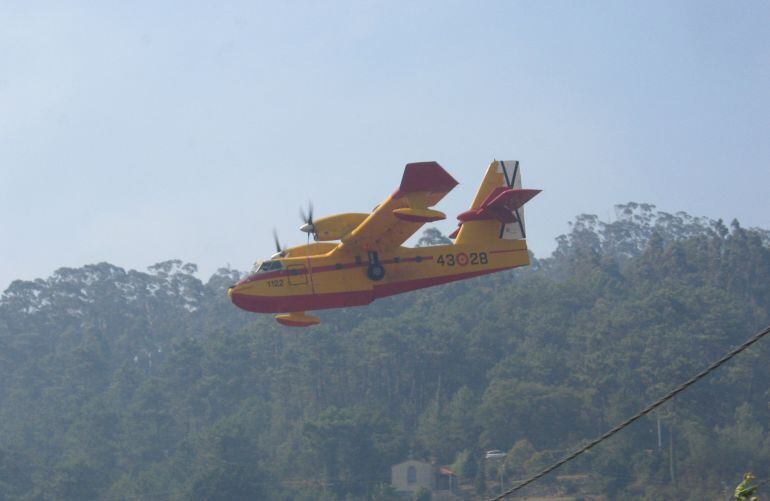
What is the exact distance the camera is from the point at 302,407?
81500 mm

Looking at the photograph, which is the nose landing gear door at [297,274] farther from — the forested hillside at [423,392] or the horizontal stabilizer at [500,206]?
the forested hillside at [423,392]

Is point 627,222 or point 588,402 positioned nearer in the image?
point 588,402

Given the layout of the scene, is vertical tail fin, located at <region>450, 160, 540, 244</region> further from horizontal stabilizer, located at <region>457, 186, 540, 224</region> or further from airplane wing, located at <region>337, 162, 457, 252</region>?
airplane wing, located at <region>337, 162, 457, 252</region>

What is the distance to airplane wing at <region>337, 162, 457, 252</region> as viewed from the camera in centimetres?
2633

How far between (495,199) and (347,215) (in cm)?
384

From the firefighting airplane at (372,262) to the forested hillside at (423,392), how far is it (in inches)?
1308

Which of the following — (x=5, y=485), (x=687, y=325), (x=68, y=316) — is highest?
(x=68, y=316)

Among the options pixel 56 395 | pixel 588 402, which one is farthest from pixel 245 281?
pixel 56 395

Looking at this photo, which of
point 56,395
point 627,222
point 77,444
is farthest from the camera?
point 627,222

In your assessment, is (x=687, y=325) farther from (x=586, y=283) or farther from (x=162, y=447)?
(x=162, y=447)

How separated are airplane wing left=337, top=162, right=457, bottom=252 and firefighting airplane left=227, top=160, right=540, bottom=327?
30 mm

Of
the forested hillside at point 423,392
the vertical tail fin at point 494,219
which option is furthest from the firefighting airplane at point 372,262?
the forested hillside at point 423,392

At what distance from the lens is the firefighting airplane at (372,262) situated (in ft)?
94.2

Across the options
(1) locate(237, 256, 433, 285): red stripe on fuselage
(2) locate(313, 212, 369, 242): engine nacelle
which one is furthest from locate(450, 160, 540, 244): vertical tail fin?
(2) locate(313, 212, 369, 242): engine nacelle
